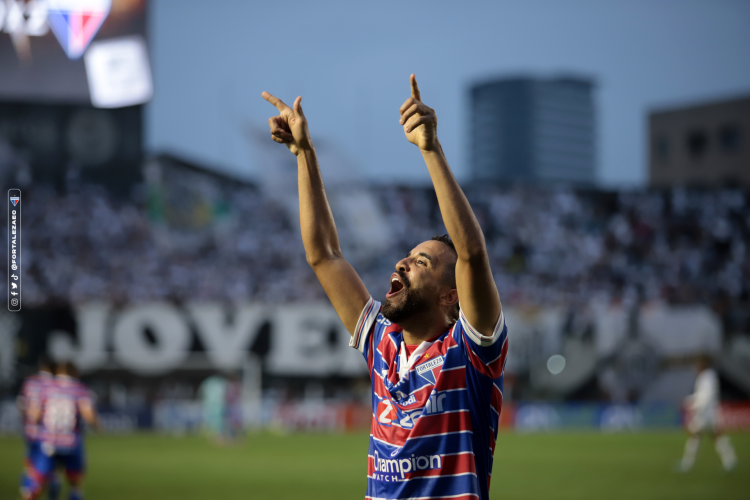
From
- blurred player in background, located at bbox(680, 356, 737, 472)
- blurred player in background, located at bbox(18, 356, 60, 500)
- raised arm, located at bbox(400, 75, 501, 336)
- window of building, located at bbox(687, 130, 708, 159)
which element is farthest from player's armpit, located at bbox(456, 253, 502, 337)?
window of building, located at bbox(687, 130, 708, 159)

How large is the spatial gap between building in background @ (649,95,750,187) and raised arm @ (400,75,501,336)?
5845cm

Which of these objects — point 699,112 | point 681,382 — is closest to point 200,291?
point 681,382

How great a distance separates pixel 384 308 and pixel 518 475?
1432 centimetres

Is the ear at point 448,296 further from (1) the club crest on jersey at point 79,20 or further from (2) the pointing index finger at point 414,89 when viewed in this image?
(1) the club crest on jersey at point 79,20

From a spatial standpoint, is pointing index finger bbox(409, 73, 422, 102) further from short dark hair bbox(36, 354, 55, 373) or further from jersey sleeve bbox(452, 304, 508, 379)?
short dark hair bbox(36, 354, 55, 373)

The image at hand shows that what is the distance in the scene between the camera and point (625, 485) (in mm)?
15070

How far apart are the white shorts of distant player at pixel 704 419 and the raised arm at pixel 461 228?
16.9m

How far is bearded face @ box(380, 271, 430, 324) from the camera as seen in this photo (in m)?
3.63

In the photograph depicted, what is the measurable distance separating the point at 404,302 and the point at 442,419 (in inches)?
20.8

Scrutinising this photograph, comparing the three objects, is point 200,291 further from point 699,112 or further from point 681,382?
→ point 699,112

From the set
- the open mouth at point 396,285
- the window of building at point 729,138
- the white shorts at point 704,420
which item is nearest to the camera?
the open mouth at point 396,285

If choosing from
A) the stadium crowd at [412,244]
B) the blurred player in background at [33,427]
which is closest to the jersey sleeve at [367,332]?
the blurred player in background at [33,427]

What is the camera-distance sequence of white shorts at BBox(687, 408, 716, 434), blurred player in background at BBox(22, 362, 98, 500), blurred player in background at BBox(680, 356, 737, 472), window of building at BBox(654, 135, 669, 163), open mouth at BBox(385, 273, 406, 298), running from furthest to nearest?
1. window of building at BBox(654, 135, 669, 163)
2. white shorts at BBox(687, 408, 716, 434)
3. blurred player in background at BBox(680, 356, 737, 472)
4. blurred player in background at BBox(22, 362, 98, 500)
5. open mouth at BBox(385, 273, 406, 298)

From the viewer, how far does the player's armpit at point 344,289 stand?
406 cm
